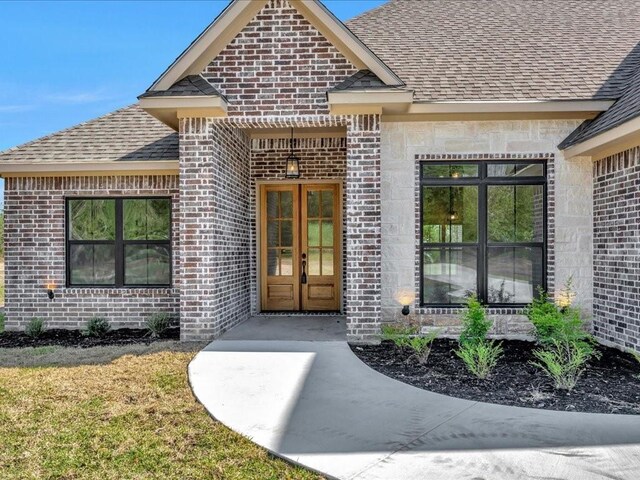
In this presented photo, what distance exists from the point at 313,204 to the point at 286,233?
2.53 ft

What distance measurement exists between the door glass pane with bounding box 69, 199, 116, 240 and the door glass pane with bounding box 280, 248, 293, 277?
3073mm

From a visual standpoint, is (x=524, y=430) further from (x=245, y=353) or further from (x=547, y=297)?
(x=547, y=297)

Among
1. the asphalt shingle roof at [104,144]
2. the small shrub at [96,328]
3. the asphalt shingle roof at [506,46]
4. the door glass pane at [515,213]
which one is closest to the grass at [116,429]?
the small shrub at [96,328]

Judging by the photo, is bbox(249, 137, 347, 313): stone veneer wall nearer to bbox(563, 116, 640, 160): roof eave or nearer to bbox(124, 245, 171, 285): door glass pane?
bbox(124, 245, 171, 285): door glass pane

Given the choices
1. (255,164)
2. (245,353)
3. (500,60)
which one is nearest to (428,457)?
(245,353)

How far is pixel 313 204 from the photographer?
901 cm

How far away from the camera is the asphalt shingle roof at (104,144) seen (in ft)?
26.1

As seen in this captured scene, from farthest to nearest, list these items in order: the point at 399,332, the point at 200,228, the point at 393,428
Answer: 1. the point at 399,332
2. the point at 200,228
3. the point at 393,428

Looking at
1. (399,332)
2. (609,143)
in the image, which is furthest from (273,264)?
(609,143)

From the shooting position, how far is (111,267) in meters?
8.34

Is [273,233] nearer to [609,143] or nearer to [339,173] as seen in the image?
[339,173]

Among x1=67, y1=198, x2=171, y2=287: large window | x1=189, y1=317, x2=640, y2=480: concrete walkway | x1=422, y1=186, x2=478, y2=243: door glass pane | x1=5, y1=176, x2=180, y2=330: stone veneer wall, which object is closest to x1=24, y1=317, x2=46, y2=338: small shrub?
x1=5, y1=176, x2=180, y2=330: stone veneer wall

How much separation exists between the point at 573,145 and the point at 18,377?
786cm

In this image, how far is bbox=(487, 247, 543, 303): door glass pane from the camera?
23.8ft
